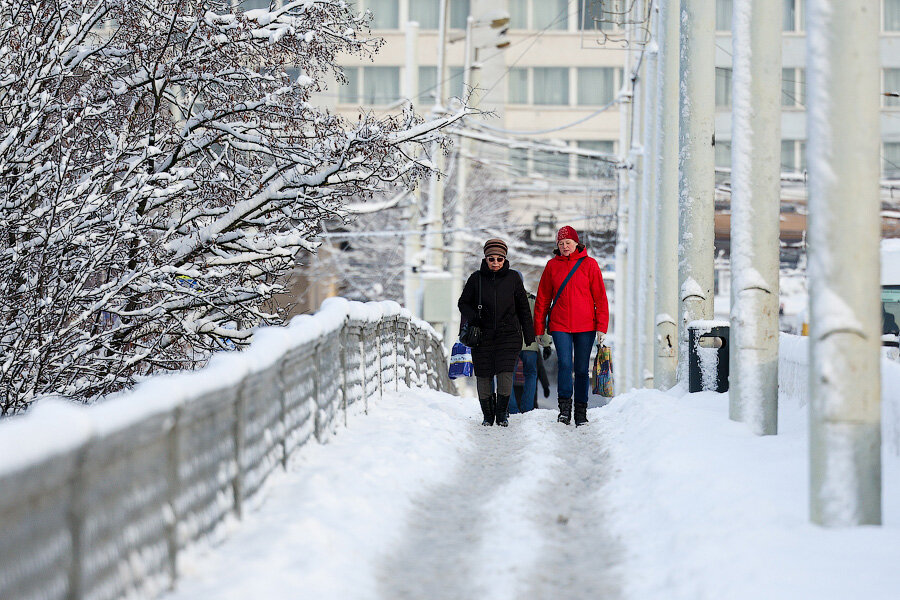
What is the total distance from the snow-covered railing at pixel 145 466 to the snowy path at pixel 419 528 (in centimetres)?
21

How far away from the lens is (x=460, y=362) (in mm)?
13641

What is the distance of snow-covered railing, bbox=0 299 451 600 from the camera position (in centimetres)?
394

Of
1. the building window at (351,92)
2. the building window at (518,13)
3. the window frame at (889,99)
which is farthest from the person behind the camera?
the building window at (518,13)

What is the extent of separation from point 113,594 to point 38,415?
0.82m

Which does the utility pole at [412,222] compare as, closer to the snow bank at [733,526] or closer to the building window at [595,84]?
the snow bank at [733,526]

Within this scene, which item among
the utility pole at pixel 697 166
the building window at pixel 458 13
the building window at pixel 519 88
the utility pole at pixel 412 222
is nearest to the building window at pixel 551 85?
the building window at pixel 519 88

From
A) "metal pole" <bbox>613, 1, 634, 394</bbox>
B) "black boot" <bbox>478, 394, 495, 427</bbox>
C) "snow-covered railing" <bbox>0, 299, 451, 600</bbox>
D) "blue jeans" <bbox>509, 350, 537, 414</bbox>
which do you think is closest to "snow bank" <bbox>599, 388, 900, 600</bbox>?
"snow-covered railing" <bbox>0, 299, 451, 600</bbox>

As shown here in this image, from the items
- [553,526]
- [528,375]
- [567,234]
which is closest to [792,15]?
[528,375]

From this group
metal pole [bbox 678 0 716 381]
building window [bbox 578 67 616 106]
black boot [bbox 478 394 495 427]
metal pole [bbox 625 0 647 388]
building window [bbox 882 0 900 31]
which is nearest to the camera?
black boot [bbox 478 394 495 427]

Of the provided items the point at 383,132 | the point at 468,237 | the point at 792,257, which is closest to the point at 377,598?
the point at 383,132

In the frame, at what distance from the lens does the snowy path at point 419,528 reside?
5652 mm

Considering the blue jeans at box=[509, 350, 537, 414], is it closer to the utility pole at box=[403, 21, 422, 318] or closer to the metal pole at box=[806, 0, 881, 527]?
the metal pole at box=[806, 0, 881, 527]

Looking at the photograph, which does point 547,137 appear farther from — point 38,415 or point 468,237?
point 38,415

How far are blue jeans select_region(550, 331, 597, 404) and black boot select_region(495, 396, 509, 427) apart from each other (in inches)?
20.3
